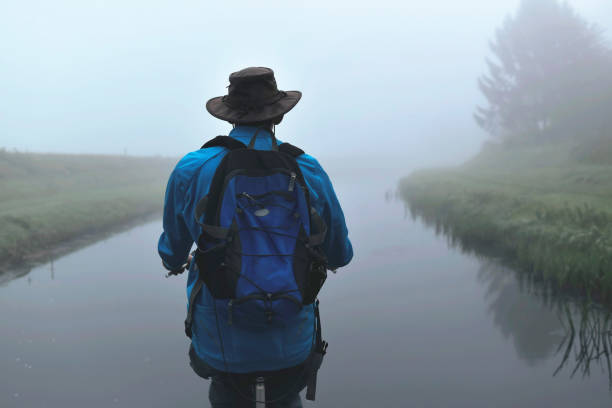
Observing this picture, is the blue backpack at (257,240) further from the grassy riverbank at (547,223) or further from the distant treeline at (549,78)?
the distant treeline at (549,78)

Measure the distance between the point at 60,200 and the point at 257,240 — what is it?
20.4m

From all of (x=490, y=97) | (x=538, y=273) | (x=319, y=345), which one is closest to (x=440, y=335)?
(x=538, y=273)

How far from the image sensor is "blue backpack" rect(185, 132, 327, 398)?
2.19 metres

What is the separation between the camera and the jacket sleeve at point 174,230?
2438 mm

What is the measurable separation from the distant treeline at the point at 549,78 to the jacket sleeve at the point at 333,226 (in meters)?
26.1

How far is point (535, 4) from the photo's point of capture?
4806 centimetres

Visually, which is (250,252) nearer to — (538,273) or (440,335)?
(440,335)

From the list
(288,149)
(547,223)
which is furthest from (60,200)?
(288,149)

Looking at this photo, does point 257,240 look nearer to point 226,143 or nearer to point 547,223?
point 226,143

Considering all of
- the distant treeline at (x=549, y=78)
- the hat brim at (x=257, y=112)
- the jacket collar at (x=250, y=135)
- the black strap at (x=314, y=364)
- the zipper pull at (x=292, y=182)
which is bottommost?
the black strap at (x=314, y=364)

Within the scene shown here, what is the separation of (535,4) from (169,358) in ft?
171

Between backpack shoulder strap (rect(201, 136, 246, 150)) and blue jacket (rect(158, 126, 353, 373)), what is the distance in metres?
0.03

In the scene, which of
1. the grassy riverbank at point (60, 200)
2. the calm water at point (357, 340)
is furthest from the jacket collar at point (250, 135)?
the grassy riverbank at point (60, 200)

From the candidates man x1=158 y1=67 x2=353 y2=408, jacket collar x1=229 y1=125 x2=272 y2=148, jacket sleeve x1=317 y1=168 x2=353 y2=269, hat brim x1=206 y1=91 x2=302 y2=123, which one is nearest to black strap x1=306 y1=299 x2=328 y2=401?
man x1=158 y1=67 x2=353 y2=408
